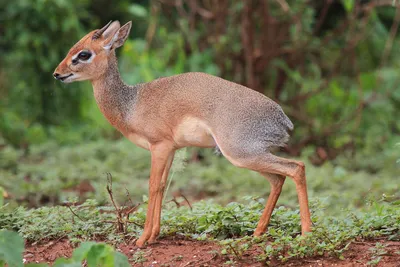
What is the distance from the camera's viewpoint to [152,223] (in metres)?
5.20

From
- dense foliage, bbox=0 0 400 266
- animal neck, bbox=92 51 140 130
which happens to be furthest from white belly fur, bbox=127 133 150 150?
dense foliage, bbox=0 0 400 266

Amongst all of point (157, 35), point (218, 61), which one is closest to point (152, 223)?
point (218, 61)

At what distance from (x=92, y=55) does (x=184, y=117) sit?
2.68 ft

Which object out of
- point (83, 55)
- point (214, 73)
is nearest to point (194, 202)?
point (83, 55)

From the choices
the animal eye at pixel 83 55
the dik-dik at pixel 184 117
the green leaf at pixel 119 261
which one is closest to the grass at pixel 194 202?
the dik-dik at pixel 184 117

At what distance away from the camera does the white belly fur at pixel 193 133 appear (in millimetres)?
5156

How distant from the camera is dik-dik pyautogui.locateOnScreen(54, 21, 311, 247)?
197 inches

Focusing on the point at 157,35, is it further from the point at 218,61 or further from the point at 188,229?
the point at 188,229

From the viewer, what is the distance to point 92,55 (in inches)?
214

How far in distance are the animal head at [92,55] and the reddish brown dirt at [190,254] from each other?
117 centimetres

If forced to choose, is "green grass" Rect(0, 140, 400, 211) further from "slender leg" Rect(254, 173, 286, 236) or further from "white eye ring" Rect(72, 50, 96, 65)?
"white eye ring" Rect(72, 50, 96, 65)

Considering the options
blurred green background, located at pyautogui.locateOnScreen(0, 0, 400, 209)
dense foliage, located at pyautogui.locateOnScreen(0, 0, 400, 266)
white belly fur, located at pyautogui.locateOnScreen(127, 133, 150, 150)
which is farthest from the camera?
blurred green background, located at pyautogui.locateOnScreen(0, 0, 400, 209)

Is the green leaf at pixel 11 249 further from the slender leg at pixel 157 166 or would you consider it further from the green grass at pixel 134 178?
the green grass at pixel 134 178

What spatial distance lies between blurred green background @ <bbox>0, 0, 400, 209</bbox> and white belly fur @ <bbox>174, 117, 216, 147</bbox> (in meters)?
3.40
